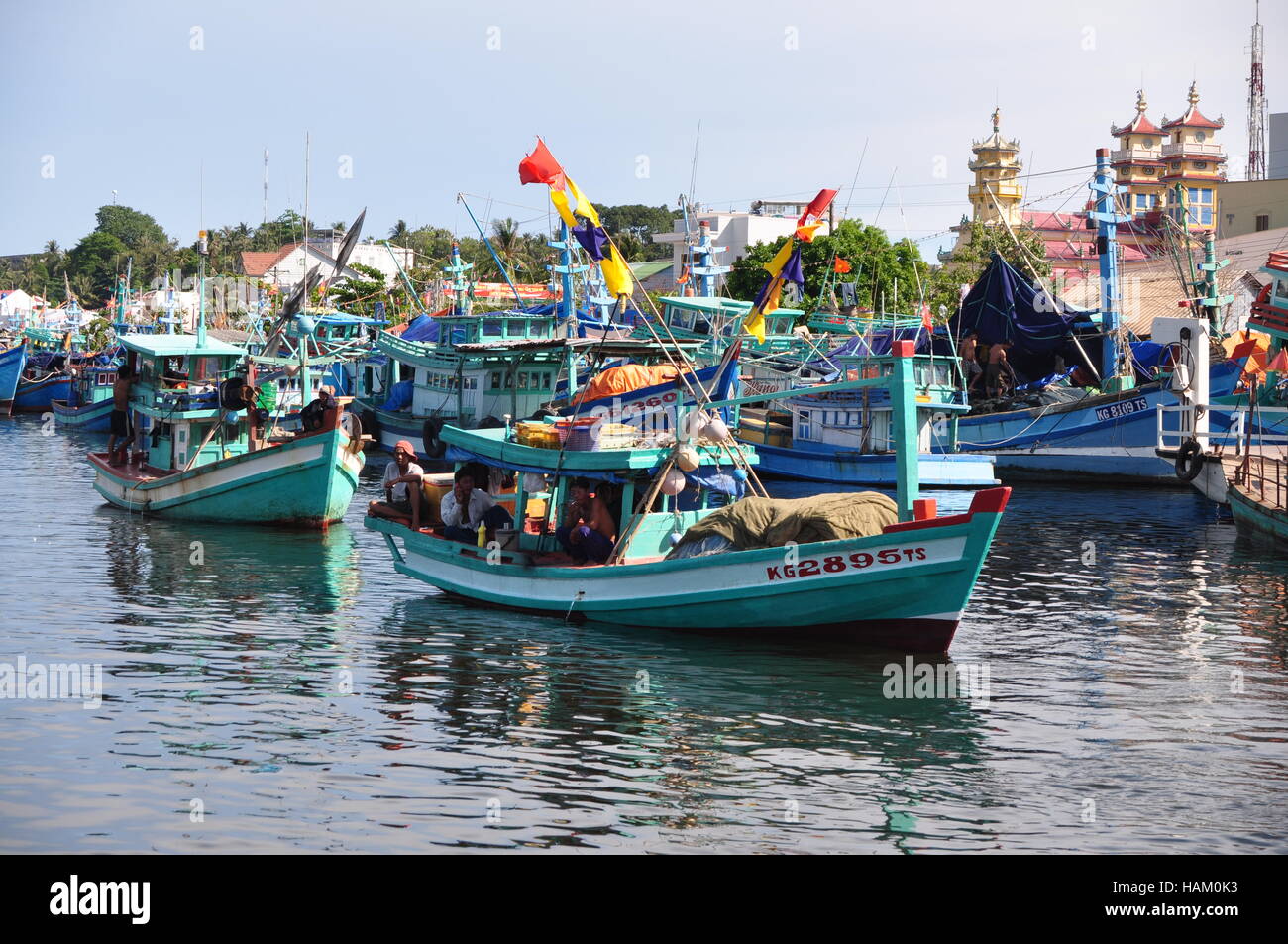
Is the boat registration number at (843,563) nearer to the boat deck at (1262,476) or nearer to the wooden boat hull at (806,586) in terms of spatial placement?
the wooden boat hull at (806,586)

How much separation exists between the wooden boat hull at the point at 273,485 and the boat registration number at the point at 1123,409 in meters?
20.3

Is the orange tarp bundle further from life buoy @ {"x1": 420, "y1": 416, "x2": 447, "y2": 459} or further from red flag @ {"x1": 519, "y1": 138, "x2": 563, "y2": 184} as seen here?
life buoy @ {"x1": 420, "y1": 416, "x2": 447, "y2": 459}

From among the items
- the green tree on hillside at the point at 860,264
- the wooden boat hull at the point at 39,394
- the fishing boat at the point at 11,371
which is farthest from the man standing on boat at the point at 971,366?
the fishing boat at the point at 11,371

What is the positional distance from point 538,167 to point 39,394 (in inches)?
2367

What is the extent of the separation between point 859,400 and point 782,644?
17.3 metres

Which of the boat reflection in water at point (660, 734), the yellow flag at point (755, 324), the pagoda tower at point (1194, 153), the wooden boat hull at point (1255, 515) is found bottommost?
the boat reflection in water at point (660, 734)

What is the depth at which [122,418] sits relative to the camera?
31.0 metres

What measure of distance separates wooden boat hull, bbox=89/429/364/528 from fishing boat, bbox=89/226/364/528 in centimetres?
2

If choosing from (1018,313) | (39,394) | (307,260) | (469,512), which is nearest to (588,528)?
(469,512)

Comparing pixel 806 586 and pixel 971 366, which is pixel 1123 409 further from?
pixel 806 586

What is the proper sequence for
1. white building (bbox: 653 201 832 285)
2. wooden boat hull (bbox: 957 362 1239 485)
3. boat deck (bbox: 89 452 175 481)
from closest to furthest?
boat deck (bbox: 89 452 175 481) < wooden boat hull (bbox: 957 362 1239 485) < white building (bbox: 653 201 832 285)

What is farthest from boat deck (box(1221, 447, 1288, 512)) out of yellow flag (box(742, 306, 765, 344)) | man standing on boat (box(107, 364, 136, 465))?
man standing on boat (box(107, 364, 136, 465))

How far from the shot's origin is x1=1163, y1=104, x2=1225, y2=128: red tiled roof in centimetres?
9956

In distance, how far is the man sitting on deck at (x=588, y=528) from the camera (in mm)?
17297
